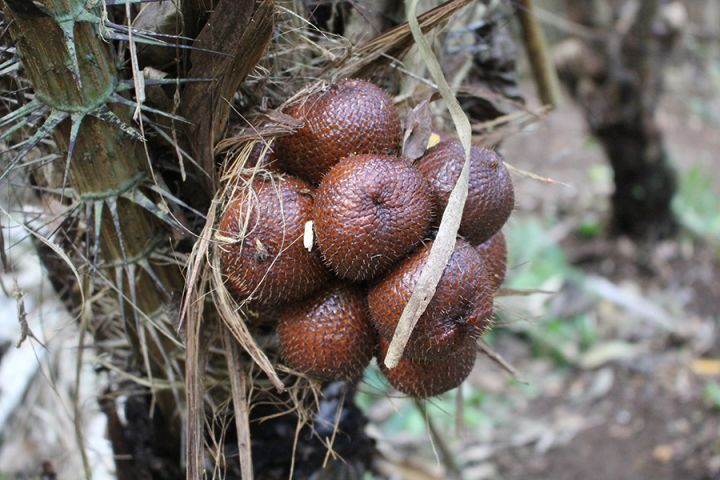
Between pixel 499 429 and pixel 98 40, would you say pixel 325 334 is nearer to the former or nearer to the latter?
pixel 98 40

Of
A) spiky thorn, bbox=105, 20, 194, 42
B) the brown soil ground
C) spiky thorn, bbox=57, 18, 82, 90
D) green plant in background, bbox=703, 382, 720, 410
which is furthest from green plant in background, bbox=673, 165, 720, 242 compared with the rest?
spiky thorn, bbox=57, 18, 82, 90

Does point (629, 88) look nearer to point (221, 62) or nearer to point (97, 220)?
point (221, 62)

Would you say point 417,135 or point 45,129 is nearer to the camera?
point 45,129

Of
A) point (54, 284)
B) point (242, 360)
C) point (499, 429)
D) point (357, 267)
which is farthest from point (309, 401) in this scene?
point (499, 429)

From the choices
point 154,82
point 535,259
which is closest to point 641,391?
point 535,259

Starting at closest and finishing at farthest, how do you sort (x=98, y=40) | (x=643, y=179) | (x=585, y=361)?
(x=98, y=40)
(x=585, y=361)
(x=643, y=179)

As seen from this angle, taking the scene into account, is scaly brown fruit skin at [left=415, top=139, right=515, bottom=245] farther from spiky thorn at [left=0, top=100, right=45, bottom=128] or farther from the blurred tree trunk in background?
the blurred tree trunk in background

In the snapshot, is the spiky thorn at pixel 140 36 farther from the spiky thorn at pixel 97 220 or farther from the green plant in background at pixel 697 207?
the green plant in background at pixel 697 207
